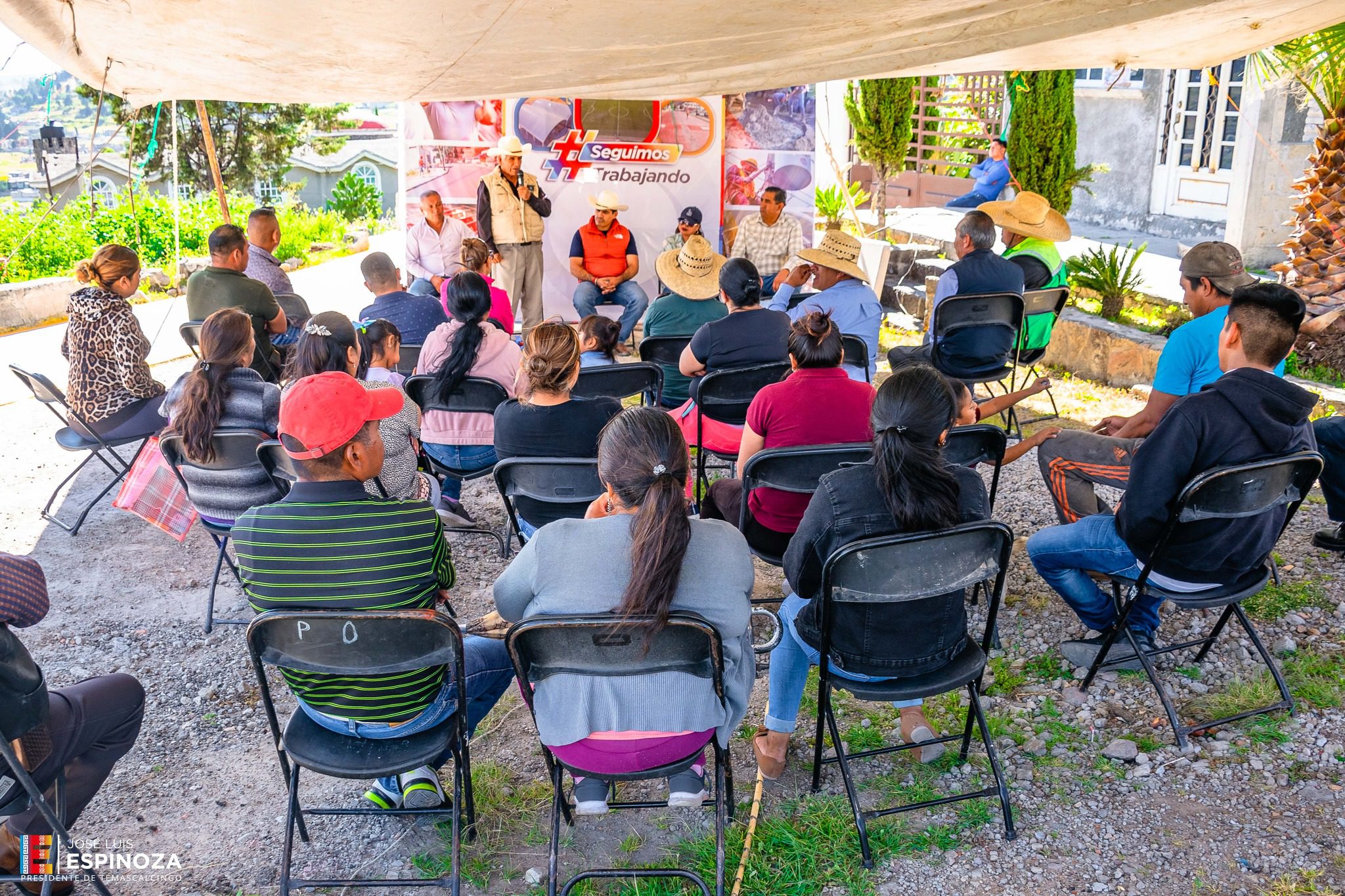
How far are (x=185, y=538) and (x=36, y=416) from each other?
2.66 meters

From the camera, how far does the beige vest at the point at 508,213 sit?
8.08 metres

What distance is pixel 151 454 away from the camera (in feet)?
14.7

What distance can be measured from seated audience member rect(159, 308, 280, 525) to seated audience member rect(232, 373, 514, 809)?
1326 millimetres

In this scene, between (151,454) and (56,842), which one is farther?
(151,454)

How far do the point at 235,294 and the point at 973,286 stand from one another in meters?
4.34

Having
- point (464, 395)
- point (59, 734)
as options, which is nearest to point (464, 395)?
point (464, 395)

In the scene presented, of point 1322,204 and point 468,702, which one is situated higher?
point 1322,204

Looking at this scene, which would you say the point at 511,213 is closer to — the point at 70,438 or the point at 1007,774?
the point at 70,438

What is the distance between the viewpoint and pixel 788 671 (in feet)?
9.99

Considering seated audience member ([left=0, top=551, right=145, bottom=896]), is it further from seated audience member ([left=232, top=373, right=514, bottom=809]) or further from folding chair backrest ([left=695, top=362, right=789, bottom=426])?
folding chair backrest ([left=695, top=362, right=789, bottom=426])

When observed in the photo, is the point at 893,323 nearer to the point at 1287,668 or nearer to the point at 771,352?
the point at 771,352

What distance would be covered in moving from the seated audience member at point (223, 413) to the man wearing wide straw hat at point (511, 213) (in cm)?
411

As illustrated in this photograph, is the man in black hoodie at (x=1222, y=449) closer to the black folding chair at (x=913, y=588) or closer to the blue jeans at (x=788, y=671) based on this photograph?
the black folding chair at (x=913, y=588)

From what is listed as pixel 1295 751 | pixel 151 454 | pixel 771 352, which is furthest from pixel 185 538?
pixel 1295 751
